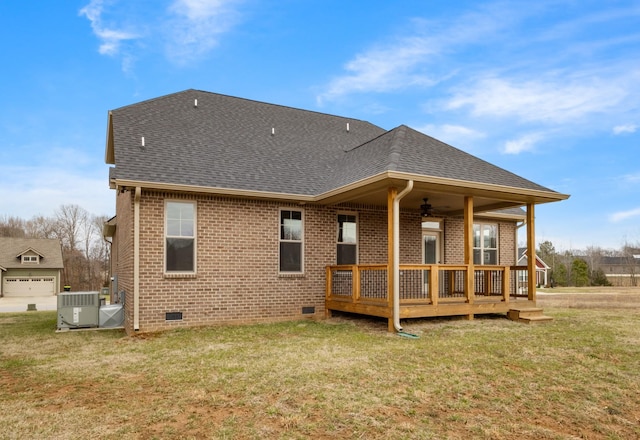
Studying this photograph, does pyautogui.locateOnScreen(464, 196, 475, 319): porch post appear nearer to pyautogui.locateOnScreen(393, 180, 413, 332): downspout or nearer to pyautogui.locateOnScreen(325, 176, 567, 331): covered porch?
pyautogui.locateOnScreen(325, 176, 567, 331): covered porch

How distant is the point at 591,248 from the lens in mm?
69250

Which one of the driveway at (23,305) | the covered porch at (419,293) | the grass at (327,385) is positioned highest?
the covered porch at (419,293)

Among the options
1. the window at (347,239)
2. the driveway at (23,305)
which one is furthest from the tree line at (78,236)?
the window at (347,239)

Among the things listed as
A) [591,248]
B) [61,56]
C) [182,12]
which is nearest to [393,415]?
[182,12]

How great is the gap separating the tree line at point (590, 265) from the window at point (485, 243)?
1200 inches

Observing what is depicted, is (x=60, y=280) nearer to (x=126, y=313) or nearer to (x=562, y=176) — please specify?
(x=126, y=313)

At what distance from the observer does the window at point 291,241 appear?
1123cm

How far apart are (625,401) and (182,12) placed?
13328 millimetres

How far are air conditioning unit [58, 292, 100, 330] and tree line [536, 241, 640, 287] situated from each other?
39988 millimetres

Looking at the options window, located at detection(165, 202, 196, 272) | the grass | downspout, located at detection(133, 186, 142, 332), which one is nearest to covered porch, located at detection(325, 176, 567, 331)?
the grass

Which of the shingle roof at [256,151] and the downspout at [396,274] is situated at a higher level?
the shingle roof at [256,151]

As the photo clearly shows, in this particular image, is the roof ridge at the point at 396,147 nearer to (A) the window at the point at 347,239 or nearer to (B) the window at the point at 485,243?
(A) the window at the point at 347,239

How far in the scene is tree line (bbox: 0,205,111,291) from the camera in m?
47.1

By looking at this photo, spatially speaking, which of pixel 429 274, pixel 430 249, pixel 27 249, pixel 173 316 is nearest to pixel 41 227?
pixel 27 249
